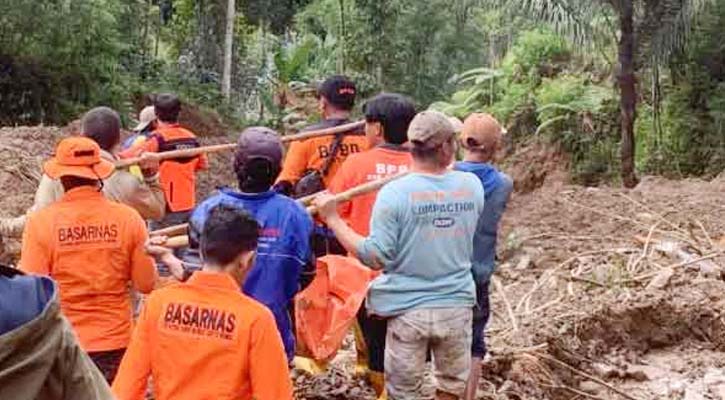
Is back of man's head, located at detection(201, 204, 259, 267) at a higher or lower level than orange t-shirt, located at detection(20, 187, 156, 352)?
higher

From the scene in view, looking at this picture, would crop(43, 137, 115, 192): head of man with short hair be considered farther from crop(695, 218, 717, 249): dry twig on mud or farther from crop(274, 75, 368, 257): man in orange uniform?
crop(695, 218, 717, 249): dry twig on mud

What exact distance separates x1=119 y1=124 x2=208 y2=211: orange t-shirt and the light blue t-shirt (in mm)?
3144

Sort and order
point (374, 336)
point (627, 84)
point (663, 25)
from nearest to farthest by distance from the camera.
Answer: point (374, 336), point (627, 84), point (663, 25)

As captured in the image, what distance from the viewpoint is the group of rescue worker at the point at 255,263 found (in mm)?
3635

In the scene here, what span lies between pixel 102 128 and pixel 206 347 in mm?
2134

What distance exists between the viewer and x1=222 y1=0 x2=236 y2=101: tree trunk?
24.8 meters

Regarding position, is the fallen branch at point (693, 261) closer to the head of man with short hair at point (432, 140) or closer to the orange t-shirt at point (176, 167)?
the orange t-shirt at point (176, 167)

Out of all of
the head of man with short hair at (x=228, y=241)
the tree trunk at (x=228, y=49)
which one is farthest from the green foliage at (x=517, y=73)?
→ the head of man with short hair at (x=228, y=241)

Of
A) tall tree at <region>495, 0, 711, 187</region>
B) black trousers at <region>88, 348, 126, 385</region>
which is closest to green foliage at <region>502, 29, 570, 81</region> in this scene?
tall tree at <region>495, 0, 711, 187</region>

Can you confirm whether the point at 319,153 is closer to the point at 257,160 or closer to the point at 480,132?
the point at 480,132

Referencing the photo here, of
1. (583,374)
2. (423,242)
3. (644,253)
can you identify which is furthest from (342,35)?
(423,242)

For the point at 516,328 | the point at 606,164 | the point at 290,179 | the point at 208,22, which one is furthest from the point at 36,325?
the point at 208,22

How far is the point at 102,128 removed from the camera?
5516 millimetres

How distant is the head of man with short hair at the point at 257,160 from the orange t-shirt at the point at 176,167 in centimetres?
329
